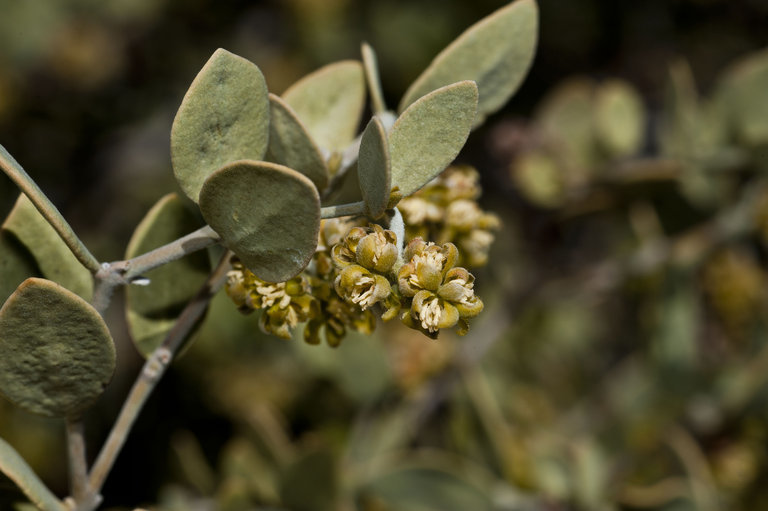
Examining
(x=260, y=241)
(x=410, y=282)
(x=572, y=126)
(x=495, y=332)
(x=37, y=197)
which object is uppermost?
(x=37, y=197)

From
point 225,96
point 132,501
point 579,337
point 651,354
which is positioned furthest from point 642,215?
point 132,501

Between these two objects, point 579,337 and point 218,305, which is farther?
point 579,337

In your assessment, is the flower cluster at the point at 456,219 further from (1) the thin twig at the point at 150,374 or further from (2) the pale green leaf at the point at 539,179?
(2) the pale green leaf at the point at 539,179

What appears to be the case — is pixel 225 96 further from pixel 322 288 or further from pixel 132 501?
pixel 132 501

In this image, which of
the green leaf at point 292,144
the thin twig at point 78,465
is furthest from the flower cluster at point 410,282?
the thin twig at point 78,465

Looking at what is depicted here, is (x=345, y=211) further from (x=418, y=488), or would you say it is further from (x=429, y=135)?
(x=418, y=488)

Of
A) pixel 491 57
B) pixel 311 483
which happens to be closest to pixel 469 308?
pixel 491 57

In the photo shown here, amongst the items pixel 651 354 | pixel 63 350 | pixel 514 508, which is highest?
pixel 63 350
